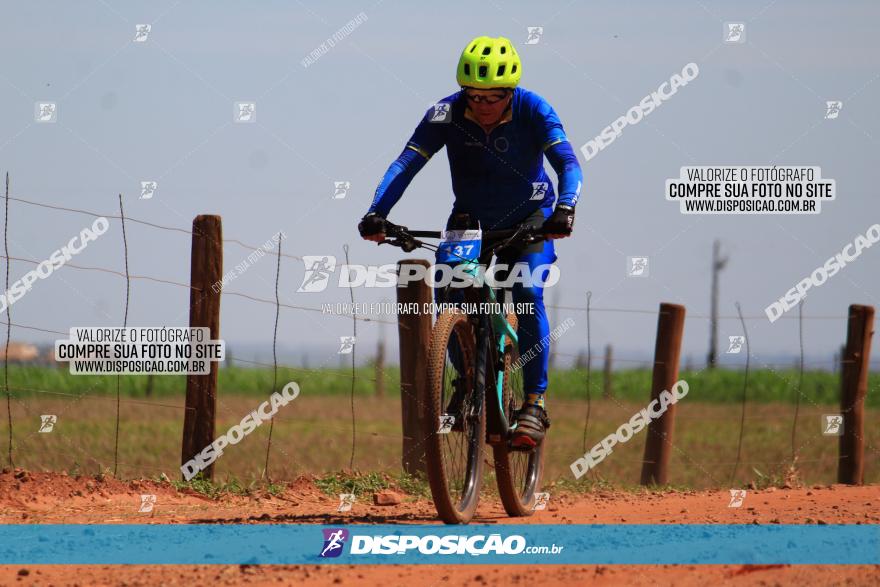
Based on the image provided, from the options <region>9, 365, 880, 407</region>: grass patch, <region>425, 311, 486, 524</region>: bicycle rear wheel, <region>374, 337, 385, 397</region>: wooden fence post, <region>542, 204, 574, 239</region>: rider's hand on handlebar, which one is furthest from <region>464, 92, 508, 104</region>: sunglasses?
<region>374, 337, 385, 397</region>: wooden fence post

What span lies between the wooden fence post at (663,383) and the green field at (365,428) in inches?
13.1

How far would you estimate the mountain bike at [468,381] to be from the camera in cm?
694

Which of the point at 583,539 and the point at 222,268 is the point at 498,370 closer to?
the point at 583,539

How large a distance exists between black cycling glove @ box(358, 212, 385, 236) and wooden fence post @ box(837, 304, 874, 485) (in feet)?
22.4

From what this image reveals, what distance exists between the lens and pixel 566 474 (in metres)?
10.6

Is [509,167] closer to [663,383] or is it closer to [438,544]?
[438,544]

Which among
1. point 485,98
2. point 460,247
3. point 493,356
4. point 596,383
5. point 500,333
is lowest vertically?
point 596,383

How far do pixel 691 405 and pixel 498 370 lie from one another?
24808mm

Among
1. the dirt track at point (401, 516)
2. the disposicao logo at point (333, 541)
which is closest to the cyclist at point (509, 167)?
the dirt track at point (401, 516)

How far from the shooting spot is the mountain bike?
6.94 m

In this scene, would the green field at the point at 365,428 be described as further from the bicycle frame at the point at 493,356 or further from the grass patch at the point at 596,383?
the bicycle frame at the point at 493,356

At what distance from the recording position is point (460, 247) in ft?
23.2

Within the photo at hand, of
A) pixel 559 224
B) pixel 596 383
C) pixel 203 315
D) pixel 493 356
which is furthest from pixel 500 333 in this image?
pixel 596 383

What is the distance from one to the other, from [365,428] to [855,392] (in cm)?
1596
